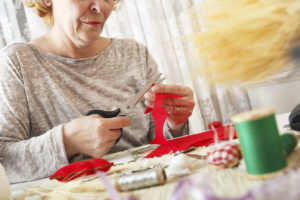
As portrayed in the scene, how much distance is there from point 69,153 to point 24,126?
27 cm

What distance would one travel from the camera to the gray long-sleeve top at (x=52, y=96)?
852mm

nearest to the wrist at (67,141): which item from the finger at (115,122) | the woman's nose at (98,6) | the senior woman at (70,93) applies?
the senior woman at (70,93)

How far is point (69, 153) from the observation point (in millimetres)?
875

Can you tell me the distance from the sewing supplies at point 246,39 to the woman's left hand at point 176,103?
47 cm

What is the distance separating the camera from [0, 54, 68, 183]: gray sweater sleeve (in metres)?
0.82

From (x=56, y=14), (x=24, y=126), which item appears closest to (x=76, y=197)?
(x=24, y=126)

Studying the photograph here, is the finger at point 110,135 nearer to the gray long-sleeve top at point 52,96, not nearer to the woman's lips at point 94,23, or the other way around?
the gray long-sleeve top at point 52,96

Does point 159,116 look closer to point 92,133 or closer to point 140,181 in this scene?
point 92,133

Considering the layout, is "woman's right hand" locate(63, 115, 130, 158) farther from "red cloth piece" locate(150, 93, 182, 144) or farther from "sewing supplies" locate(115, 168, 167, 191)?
"sewing supplies" locate(115, 168, 167, 191)

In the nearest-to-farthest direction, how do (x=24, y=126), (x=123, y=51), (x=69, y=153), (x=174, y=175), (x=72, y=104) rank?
(x=174, y=175)
(x=69, y=153)
(x=24, y=126)
(x=72, y=104)
(x=123, y=51)

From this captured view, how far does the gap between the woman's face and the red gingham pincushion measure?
0.80m

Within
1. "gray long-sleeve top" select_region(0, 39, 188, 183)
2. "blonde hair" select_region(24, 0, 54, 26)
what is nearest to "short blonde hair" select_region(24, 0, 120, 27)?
"blonde hair" select_region(24, 0, 54, 26)

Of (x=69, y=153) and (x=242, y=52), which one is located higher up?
(x=242, y=52)

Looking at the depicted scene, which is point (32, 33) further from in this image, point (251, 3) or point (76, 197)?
point (251, 3)
